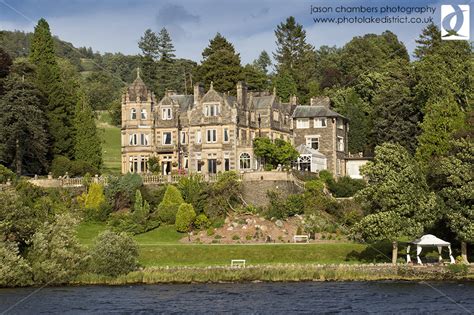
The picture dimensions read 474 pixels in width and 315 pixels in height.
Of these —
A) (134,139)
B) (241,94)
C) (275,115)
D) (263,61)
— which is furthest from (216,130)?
(263,61)

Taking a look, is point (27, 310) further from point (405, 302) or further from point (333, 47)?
point (333, 47)

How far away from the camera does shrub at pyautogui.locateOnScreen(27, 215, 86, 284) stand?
56.8m

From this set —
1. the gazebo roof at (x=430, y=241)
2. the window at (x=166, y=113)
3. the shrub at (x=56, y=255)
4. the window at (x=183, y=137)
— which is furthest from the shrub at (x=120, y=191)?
the gazebo roof at (x=430, y=241)

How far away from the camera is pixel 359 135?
10356 centimetres

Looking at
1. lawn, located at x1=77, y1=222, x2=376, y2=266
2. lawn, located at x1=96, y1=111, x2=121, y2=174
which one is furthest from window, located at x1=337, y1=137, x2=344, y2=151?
lawn, located at x1=77, y1=222, x2=376, y2=266

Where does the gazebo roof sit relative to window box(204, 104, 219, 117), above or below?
below

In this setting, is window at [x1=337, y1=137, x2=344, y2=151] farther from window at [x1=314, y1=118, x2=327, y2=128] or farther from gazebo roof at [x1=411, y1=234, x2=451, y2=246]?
gazebo roof at [x1=411, y1=234, x2=451, y2=246]

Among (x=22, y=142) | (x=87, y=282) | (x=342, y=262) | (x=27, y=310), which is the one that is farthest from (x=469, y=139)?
(x=22, y=142)

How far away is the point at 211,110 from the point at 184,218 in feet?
59.7

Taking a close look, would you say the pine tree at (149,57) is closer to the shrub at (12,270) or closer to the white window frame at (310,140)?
the white window frame at (310,140)

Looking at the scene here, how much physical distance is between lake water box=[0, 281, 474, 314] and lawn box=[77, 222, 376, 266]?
19.7 ft

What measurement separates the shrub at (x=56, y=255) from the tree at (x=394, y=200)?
754 inches

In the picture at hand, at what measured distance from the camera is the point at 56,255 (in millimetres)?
57188

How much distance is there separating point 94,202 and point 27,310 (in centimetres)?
3076
